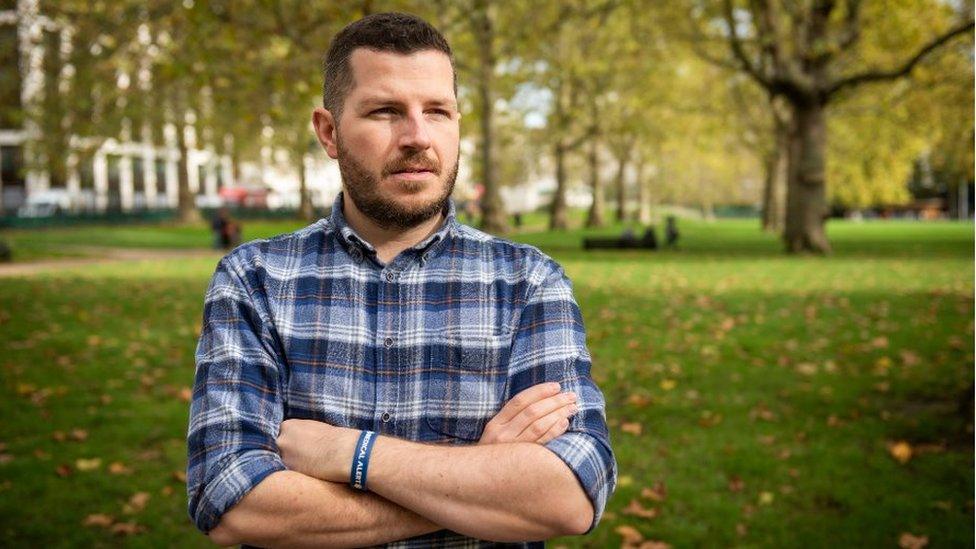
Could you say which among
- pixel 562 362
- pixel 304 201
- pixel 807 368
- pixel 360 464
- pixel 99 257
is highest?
pixel 304 201

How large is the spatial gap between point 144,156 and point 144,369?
75543 millimetres

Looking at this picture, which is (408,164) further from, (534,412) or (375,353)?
(534,412)

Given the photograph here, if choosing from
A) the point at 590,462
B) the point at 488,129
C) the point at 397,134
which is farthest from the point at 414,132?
the point at 488,129

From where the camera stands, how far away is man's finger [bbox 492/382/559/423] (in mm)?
2240

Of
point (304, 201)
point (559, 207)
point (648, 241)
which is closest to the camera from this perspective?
point (648, 241)

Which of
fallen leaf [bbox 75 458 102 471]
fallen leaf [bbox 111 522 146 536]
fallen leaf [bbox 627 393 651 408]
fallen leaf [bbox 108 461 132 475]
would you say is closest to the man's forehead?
fallen leaf [bbox 111 522 146 536]

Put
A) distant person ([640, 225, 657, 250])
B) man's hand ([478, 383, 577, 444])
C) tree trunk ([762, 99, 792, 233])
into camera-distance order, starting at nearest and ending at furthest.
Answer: man's hand ([478, 383, 577, 444]), distant person ([640, 225, 657, 250]), tree trunk ([762, 99, 792, 233])

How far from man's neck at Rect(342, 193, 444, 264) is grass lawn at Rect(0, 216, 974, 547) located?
11.4ft

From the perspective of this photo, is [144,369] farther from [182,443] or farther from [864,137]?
[864,137]

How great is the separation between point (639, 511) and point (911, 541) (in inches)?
64.3

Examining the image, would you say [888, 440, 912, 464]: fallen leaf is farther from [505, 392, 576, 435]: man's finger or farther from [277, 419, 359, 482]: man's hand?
[277, 419, 359, 482]: man's hand

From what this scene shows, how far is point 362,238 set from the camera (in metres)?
2.37

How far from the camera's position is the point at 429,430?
7.33ft

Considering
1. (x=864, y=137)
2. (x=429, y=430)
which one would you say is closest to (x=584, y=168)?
(x=864, y=137)
